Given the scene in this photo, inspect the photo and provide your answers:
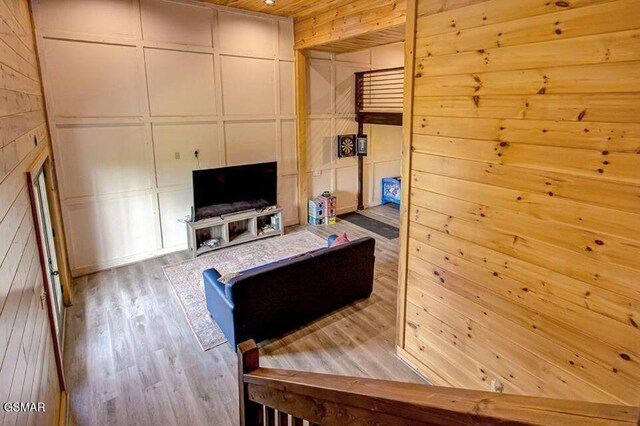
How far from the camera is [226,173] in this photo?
228 inches

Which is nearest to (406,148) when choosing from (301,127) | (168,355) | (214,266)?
(168,355)

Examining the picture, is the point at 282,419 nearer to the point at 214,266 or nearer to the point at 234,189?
the point at 214,266

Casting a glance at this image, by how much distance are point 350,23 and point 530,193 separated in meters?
4.06

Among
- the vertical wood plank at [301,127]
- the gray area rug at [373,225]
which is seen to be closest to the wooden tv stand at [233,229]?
the vertical wood plank at [301,127]

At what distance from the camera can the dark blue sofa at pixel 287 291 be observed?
3336 millimetres

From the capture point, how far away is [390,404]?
2.98ft

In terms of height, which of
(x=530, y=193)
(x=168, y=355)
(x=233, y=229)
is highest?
(x=530, y=193)

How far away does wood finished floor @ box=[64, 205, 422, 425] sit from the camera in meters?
2.87

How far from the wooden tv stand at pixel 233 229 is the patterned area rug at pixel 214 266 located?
0.12 m

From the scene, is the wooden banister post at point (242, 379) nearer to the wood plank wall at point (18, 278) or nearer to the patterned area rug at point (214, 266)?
the wood plank wall at point (18, 278)

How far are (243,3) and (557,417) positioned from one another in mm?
6054

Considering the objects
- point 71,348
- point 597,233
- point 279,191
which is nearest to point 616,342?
point 597,233

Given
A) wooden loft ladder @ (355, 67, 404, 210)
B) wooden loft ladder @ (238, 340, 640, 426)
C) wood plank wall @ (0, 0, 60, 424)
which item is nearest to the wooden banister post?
wooden loft ladder @ (238, 340, 640, 426)

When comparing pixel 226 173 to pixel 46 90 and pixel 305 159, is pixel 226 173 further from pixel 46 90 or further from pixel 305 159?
pixel 46 90
